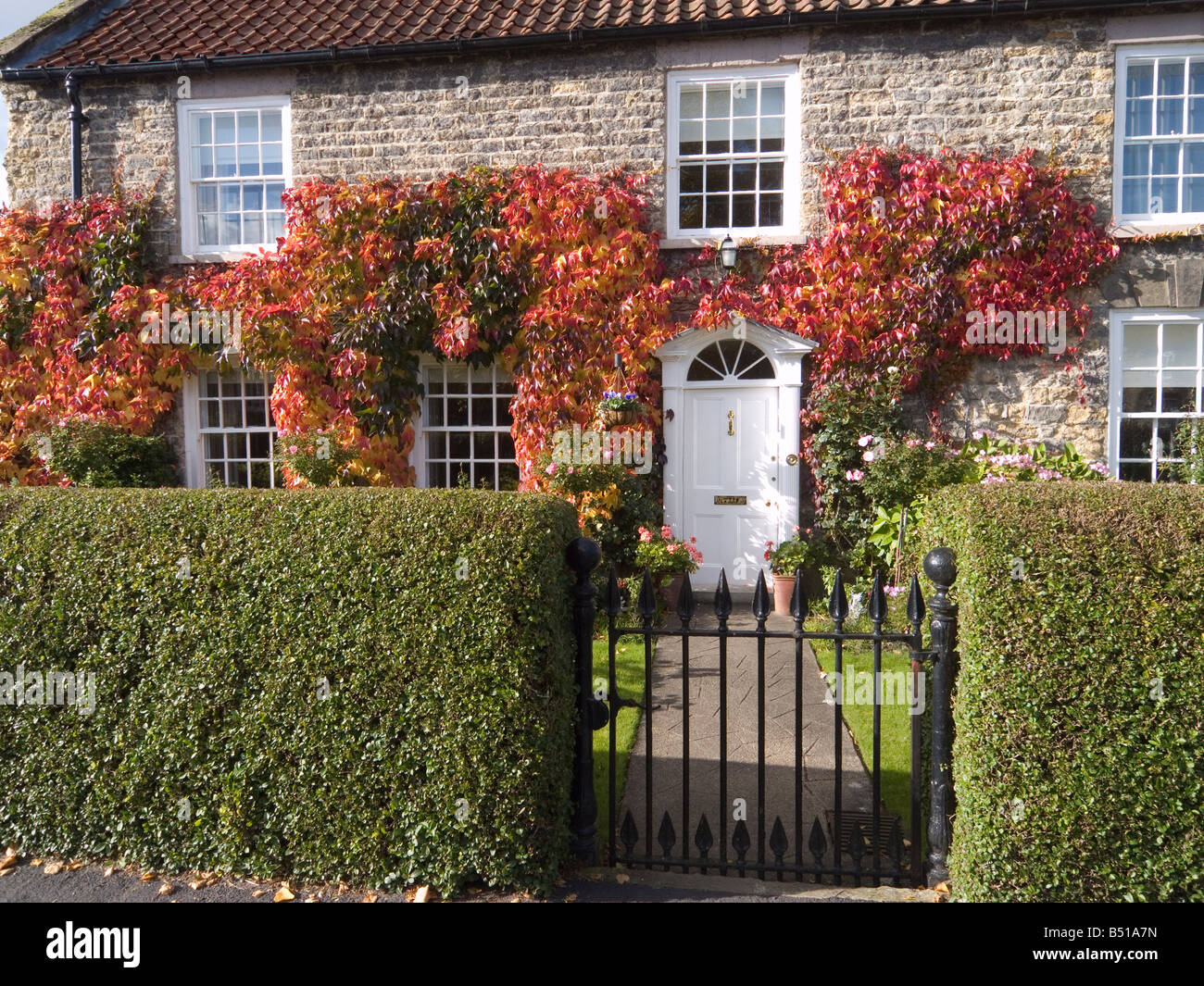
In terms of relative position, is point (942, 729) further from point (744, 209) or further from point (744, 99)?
point (744, 99)

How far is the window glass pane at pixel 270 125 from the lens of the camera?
1050 centimetres

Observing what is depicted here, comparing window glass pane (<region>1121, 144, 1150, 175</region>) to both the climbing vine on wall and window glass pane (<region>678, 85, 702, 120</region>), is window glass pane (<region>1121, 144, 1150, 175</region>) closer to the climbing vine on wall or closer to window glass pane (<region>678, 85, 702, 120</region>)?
the climbing vine on wall

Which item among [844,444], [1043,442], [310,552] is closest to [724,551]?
[844,444]

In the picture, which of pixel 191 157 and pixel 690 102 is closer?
pixel 690 102

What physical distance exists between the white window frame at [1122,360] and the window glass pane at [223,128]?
33.1 ft

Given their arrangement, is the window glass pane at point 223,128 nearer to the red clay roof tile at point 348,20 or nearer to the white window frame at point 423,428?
the red clay roof tile at point 348,20

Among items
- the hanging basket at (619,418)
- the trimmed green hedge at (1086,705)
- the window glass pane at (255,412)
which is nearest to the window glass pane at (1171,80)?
the hanging basket at (619,418)

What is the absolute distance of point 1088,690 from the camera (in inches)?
120

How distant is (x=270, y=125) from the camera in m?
10.5

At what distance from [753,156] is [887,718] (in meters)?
6.55

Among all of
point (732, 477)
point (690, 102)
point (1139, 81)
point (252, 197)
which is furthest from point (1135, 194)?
point (252, 197)

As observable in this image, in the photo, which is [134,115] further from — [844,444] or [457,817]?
[457,817]

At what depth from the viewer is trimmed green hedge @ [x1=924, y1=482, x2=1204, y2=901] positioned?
9.90ft

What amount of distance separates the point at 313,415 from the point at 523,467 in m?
2.42
